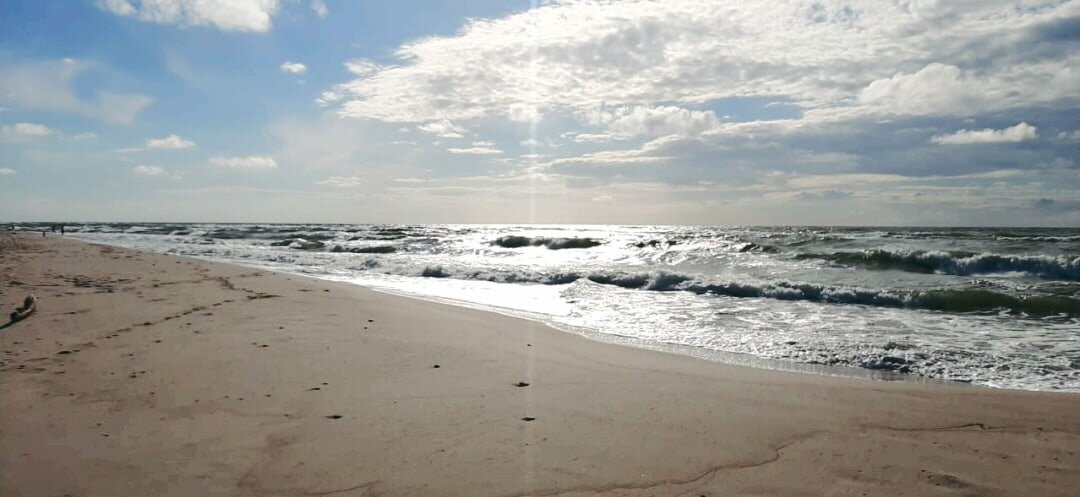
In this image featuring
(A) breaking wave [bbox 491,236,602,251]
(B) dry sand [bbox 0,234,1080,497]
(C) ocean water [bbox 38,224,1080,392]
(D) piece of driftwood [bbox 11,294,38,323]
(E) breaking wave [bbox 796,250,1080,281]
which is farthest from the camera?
(A) breaking wave [bbox 491,236,602,251]

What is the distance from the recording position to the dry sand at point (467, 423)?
9.62ft

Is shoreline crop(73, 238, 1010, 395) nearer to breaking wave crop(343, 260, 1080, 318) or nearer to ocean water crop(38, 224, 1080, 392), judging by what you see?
ocean water crop(38, 224, 1080, 392)

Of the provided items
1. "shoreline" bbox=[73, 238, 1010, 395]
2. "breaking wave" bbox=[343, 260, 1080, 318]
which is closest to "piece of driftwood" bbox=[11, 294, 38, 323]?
"shoreline" bbox=[73, 238, 1010, 395]

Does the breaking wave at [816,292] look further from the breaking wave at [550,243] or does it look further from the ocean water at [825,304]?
the breaking wave at [550,243]

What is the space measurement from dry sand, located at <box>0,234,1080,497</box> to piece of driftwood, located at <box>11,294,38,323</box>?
0.16 meters

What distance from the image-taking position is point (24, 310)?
6.81 metres

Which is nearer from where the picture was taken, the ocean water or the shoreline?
the shoreline

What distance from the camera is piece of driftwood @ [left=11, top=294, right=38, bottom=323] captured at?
654 centimetres

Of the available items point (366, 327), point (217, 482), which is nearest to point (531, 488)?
point (217, 482)

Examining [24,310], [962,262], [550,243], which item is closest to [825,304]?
[962,262]

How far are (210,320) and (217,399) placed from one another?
11.3ft

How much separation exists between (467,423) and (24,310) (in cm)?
628

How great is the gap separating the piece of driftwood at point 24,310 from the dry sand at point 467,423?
0.16 meters

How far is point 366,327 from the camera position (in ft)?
23.5
